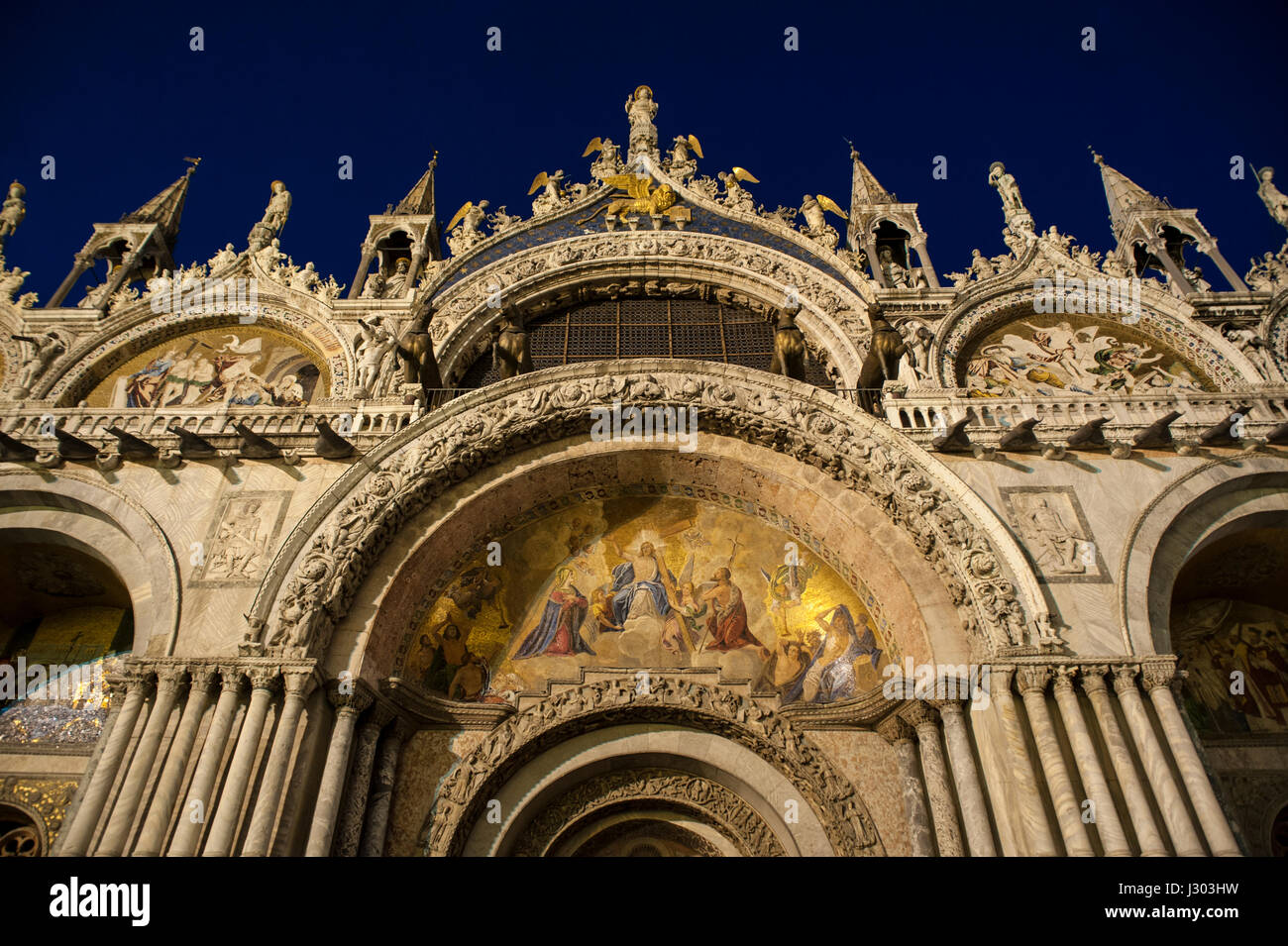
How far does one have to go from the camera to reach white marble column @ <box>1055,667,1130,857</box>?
24.7 ft

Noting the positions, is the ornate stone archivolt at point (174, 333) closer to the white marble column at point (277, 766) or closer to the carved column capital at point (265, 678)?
the carved column capital at point (265, 678)

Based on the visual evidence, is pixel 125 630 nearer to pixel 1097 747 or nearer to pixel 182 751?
pixel 182 751

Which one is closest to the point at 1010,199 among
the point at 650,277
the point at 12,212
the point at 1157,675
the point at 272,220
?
the point at 650,277

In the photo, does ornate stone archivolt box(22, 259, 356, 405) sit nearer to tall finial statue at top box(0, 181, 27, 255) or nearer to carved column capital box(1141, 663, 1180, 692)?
tall finial statue at top box(0, 181, 27, 255)

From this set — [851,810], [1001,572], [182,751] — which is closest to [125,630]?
[182,751]

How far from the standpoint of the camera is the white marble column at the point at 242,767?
7742mm

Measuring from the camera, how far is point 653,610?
1131 centimetres

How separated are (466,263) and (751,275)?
5637 millimetres

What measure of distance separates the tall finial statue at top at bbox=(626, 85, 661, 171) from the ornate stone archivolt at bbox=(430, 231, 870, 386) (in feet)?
10.4

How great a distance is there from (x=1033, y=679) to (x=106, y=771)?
31.5ft

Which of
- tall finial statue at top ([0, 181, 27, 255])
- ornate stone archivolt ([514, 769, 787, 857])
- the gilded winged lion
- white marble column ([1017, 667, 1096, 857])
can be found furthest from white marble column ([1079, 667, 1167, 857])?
tall finial statue at top ([0, 181, 27, 255])

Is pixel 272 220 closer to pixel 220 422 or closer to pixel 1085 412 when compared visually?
pixel 220 422
